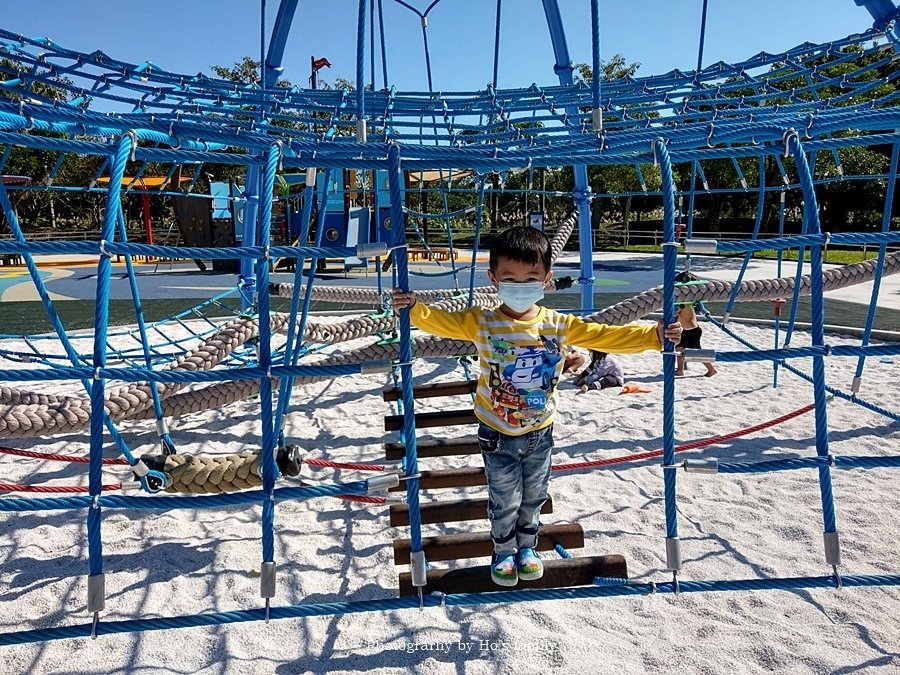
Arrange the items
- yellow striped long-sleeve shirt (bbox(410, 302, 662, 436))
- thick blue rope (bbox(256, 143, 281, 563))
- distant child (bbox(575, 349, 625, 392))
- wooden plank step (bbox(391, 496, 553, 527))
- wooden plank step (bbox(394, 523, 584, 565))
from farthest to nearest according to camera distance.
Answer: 1. distant child (bbox(575, 349, 625, 392))
2. wooden plank step (bbox(391, 496, 553, 527))
3. wooden plank step (bbox(394, 523, 584, 565))
4. yellow striped long-sleeve shirt (bbox(410, 302, 662, 436))
5. thick blue rope (bbox(256, 143, 281, 563))

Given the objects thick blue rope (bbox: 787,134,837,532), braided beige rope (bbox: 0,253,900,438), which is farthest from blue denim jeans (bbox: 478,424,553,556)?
braided beige rope (bbox: 0,253,900,438)

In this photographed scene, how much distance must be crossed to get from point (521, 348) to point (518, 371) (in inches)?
2.6

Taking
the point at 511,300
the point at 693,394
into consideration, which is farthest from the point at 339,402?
the point at 511,300

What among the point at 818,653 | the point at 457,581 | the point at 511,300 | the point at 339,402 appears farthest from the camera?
the point at 339,402

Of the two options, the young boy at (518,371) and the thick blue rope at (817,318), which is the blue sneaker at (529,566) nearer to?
the young boy at (518,371)

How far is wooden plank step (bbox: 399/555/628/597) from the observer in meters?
2.07

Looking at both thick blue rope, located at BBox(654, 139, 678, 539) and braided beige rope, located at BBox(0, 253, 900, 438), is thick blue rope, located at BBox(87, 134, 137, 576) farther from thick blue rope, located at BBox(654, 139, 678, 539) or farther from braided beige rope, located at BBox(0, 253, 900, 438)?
braided beige rope, located at BBox(0, 253, 900, 438)

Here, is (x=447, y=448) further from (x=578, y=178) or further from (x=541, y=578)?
(x=578, y=178)

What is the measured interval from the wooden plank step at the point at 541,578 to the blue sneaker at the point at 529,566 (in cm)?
6

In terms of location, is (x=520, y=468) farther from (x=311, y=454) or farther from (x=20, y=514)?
(x=20, y=514)

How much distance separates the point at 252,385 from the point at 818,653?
10.3 feet

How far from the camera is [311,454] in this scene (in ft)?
13.7

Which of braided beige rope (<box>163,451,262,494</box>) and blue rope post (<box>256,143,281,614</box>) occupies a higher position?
blue rope post (<box>256,143,281,614</box>)

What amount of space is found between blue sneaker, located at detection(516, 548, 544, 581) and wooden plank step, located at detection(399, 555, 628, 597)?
0.21 ft
